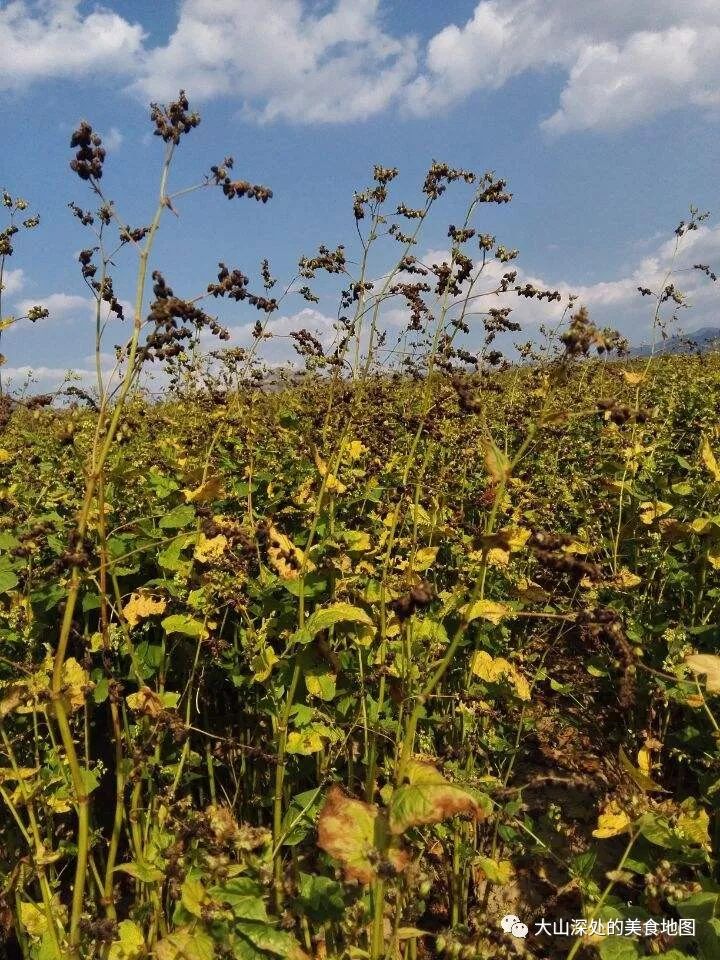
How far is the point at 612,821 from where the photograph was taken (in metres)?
2.32

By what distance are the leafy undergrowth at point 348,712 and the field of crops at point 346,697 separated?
0.06ft

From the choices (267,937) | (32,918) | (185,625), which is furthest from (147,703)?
(32,918)

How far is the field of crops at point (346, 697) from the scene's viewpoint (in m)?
1.89

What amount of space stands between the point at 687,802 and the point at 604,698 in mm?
1758

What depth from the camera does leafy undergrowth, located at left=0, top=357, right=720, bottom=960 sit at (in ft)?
6.30

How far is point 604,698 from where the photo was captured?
4.04m

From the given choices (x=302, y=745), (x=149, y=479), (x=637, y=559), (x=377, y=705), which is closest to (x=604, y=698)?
(x=637, y=559)

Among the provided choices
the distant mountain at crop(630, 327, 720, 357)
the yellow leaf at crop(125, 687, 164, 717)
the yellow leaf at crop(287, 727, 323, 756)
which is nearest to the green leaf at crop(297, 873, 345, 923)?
the yellow leaf at crop(287, 727, 323, 756)

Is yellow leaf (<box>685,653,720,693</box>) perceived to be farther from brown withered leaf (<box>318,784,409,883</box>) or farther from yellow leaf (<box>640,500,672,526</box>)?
yellow leaf (<box>640,500,672,526</box>)

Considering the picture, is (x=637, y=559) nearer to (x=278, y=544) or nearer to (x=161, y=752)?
(x=278, y=544)

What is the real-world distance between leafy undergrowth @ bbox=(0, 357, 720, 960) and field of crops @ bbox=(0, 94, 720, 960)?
0.06ft

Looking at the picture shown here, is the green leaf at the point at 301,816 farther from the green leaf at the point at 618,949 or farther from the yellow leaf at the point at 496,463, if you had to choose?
the yellow leaf at the point at 496,463

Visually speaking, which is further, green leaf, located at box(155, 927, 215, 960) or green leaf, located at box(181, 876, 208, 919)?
green leaf, located at box(181, 876, 208, 919)

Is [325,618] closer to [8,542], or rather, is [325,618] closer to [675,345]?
[8,542]
